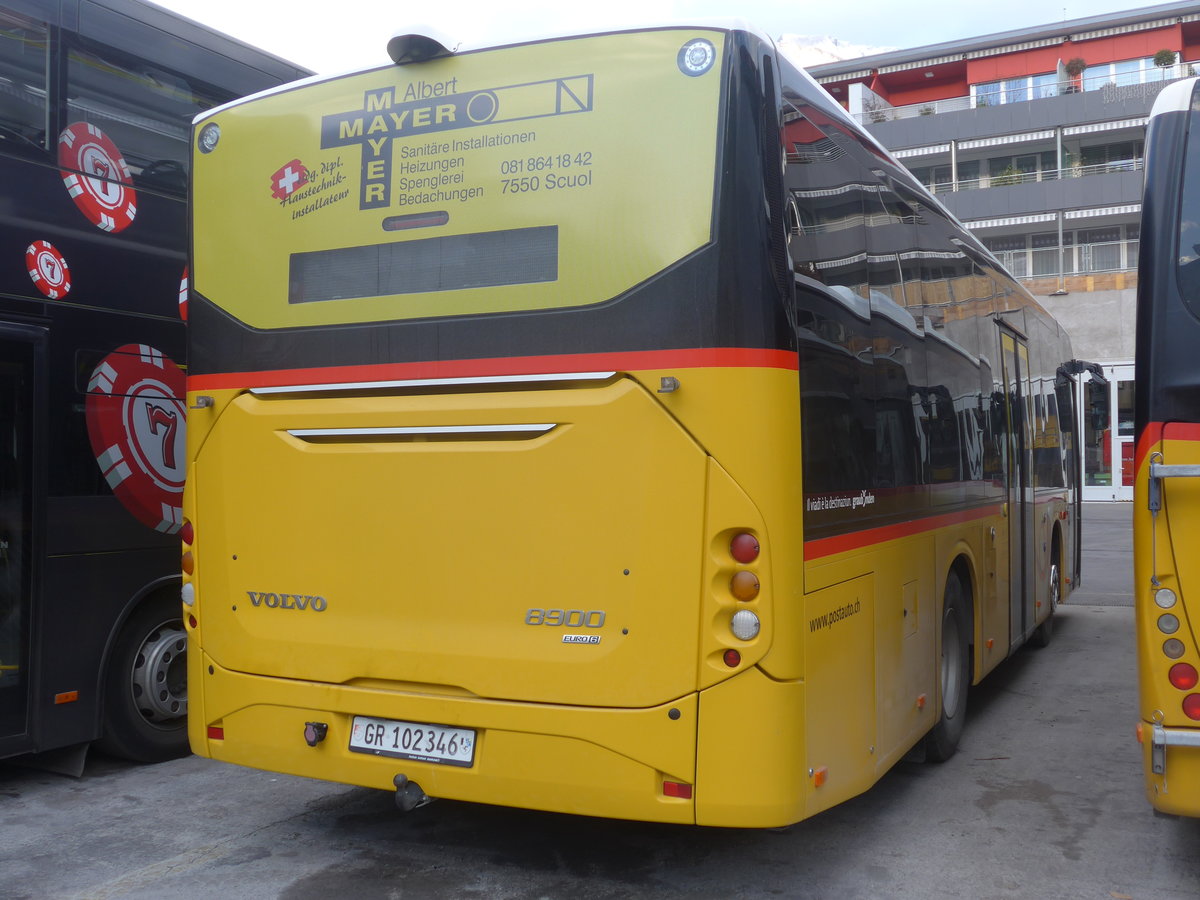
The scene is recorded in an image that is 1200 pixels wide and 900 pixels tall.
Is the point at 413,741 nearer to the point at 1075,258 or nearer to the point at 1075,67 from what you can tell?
the point at 1075,258

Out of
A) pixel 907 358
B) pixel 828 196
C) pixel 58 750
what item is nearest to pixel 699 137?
pixel 828 196

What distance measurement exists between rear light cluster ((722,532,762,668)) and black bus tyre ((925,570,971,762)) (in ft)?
8.51

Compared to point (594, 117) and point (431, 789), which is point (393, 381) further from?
point (431, 789)

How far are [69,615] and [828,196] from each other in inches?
170

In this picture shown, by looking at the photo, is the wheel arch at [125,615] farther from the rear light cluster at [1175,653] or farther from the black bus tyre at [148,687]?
the rear light cluster at [1175,653]

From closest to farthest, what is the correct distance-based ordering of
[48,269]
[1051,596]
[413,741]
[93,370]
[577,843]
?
1. [413,741]
2. [577,843]
3. [48,269]
4. [93,370]
5. [1051,596]

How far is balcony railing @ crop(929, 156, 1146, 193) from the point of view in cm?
4003

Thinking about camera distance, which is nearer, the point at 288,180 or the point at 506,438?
the point at 506,438

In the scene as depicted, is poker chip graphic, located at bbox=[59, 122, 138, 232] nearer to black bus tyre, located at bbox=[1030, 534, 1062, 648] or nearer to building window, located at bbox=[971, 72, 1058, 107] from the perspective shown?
black bus tyre, located at bbox=[1030, 534, 1062, 648]

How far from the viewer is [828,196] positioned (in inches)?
193

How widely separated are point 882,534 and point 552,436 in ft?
5.71

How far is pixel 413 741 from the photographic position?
181 inches

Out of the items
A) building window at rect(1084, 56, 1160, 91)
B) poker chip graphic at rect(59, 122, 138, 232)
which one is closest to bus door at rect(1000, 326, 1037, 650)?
poker chip graphic at rect(59, 122, 138, 232)

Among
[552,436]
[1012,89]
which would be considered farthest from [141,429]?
[1012,89]
